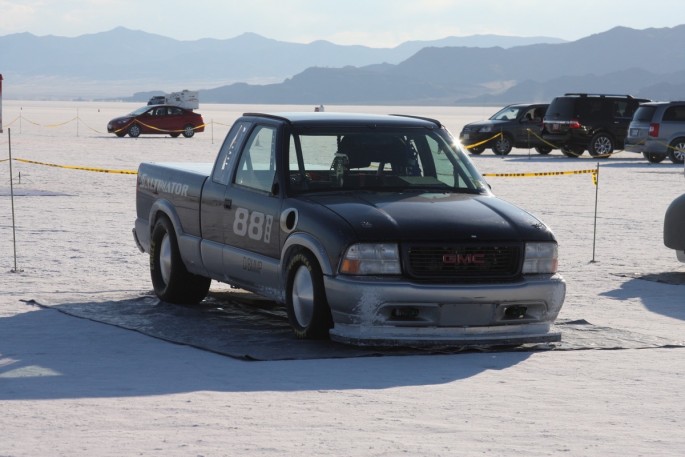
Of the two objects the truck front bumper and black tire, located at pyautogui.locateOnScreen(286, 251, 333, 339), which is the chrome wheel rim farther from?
the truck front bumper

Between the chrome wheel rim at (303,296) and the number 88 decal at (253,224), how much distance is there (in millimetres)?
595

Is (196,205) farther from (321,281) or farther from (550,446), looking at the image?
(550,446)

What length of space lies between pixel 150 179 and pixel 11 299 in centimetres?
168

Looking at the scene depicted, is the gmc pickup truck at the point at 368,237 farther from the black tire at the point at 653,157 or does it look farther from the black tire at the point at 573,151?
the black tire at the point at 573,151

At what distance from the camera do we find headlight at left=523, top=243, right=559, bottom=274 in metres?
9.84

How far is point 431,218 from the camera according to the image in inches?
384

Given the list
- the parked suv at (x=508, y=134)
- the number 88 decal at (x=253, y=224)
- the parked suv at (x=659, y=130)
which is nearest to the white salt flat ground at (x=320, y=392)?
the number 88 decal at (x=253, y=224)

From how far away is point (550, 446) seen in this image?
6859 millimetres

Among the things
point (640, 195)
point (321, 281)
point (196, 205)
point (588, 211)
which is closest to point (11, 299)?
point (196, 205)

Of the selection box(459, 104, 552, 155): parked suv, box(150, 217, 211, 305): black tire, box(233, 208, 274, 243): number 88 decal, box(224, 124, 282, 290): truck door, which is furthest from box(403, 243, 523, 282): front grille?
box(459, 104, 552, 155): parked suv

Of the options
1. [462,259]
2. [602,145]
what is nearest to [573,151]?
[602,145]

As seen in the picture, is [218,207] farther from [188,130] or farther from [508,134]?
[188,130]

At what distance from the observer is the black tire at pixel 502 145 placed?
44.2 meters

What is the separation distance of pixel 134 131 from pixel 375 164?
4521 cm
